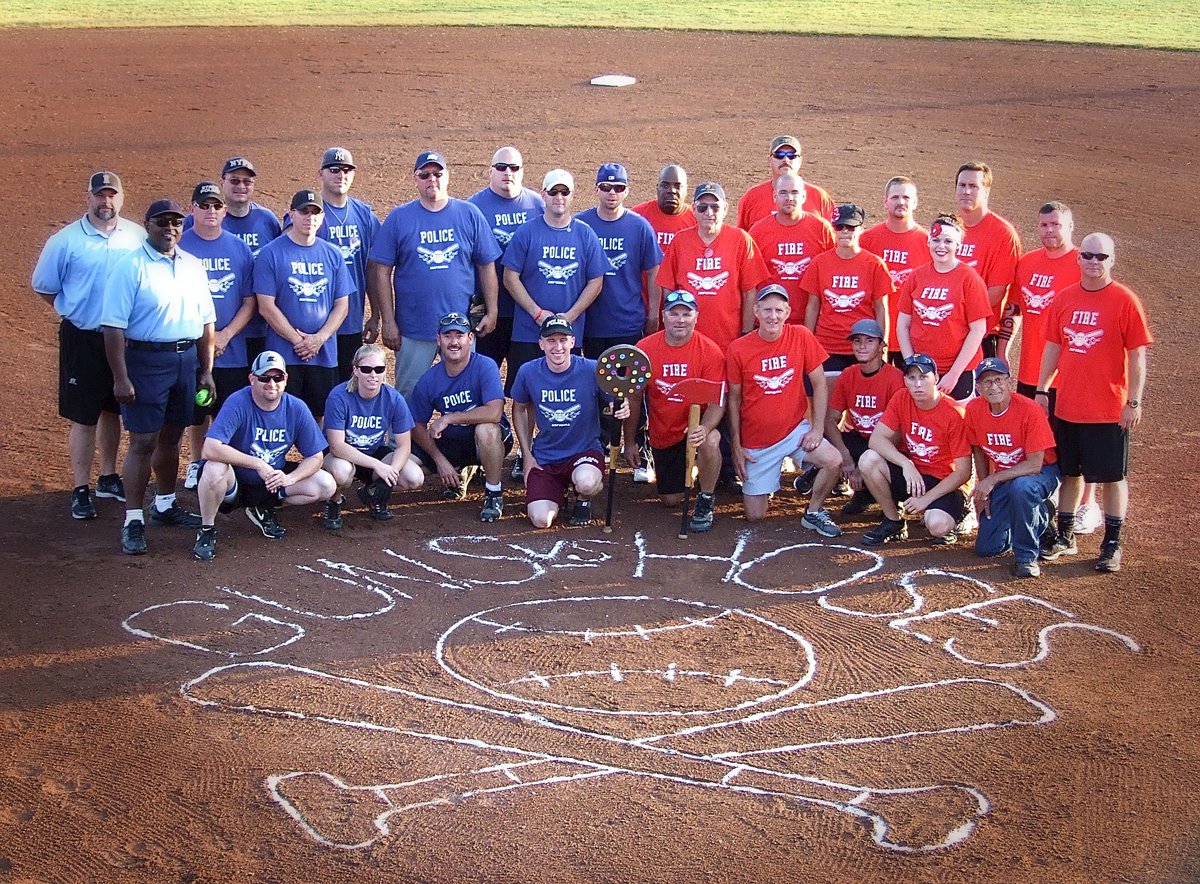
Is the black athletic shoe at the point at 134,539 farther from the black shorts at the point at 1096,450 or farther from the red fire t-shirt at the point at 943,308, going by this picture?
the black shorts at the point at 1096,450

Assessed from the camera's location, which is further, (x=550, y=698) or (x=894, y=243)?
(x=894, y=243)

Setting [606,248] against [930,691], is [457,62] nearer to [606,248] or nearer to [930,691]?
[606,248]

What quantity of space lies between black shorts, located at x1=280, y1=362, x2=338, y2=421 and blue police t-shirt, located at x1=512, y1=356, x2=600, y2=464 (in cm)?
138

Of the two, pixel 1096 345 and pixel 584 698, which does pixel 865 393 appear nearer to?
pixel 1096 345

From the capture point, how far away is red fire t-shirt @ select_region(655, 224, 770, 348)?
10406 millimetres

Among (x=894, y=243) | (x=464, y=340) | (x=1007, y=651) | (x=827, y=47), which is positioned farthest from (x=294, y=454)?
(x=827, y=47)

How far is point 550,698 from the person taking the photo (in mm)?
7551

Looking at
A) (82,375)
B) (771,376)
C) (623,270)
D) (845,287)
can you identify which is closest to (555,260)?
(623,270)

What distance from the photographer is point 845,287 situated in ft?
34.1

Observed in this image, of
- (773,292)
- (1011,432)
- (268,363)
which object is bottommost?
(1011,432)

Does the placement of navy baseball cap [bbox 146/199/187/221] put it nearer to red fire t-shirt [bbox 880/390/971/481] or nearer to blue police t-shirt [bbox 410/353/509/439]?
blue police t-shirt [bbox 410/353/509/439]

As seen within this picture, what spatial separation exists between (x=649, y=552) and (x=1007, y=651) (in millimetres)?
2516

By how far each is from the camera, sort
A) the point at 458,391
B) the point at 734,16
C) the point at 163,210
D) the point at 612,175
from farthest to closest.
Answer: the point at 734,16
the point at 612,175
the point at 458,391
the point at 163,210

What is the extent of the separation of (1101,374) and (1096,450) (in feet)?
1.65
